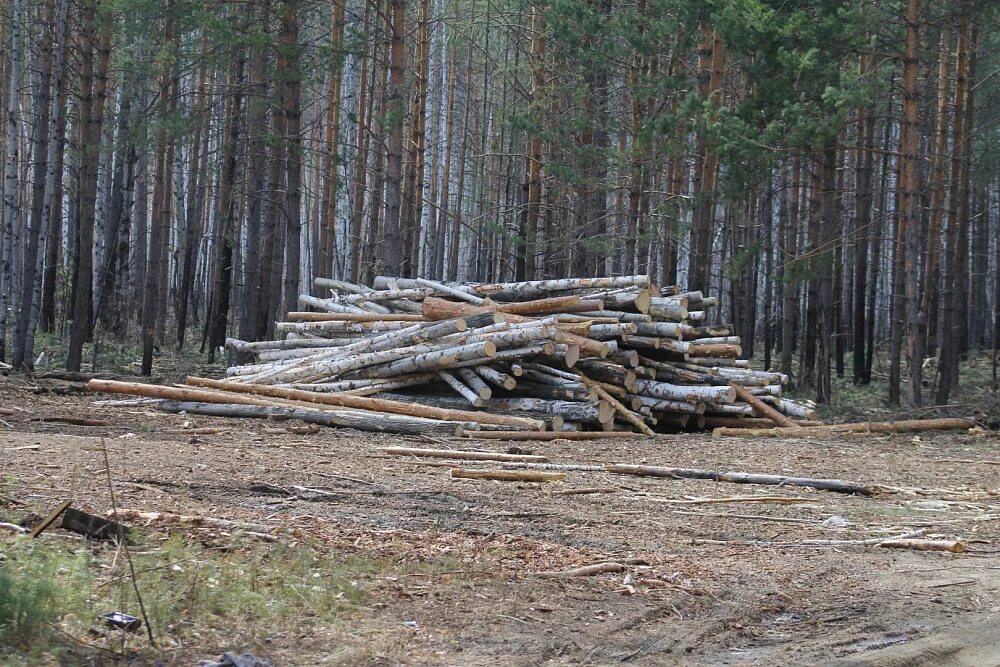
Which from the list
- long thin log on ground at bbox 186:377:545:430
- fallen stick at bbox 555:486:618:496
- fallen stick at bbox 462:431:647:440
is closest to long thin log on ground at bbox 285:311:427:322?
long thin log on ground at bbox 186:377:545:430

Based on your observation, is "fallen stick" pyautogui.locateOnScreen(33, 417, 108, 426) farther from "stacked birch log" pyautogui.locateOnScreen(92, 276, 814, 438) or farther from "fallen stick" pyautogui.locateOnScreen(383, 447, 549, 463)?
"fallen stick" pyautogui.locateOnScreen(383, 447, 549, 463)

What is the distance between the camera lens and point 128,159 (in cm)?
2416

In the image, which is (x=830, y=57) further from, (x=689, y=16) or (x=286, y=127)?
(x=286, y=127)

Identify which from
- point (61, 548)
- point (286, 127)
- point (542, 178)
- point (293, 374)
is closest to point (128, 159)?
point (286, 127)

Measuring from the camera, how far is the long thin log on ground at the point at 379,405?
12117 mm

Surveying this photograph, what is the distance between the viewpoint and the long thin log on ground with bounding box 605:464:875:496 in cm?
887

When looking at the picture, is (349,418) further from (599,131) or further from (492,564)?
(599,131)

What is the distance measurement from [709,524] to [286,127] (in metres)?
13.2

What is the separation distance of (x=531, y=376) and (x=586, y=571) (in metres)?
7.48

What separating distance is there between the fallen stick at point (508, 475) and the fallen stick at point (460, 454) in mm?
764

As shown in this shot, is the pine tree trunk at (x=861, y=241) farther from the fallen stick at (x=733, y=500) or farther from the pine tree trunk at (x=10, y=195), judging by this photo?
the pine tree trunk at (x=10, y=195)

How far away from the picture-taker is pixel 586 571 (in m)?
5.63

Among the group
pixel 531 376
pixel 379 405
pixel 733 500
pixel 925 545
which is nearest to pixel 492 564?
pixel 925 545

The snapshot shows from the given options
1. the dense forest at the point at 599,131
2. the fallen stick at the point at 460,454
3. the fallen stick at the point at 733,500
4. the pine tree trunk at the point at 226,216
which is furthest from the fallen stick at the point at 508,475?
the pine tree trunk at the point at 226,216
